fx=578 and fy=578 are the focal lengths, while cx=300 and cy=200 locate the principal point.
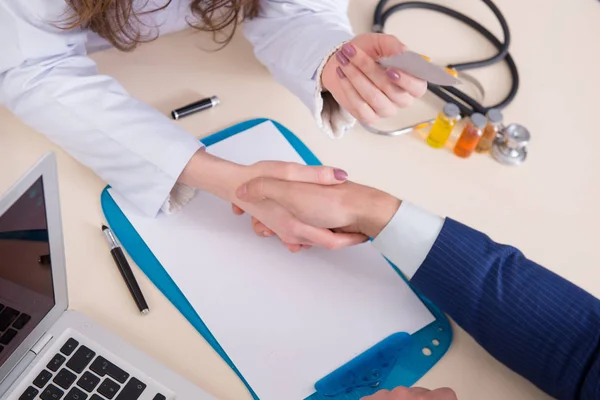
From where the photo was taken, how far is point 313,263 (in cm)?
76

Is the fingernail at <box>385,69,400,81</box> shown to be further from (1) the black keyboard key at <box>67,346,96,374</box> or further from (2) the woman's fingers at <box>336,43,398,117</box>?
(1) the black keyboard key at <box>67,346,96,374</box>

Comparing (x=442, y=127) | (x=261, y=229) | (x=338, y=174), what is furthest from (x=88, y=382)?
(x=442, y=127)

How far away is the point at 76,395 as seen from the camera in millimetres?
583

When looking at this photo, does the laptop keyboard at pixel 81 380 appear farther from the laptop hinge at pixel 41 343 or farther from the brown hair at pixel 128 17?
the brown hair at pixel 128 17

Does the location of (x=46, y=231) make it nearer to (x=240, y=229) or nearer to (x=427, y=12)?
(x=240, y=229)

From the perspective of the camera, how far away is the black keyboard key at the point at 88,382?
590mm

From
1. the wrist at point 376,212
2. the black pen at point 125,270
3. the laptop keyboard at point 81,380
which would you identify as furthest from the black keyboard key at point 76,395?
the wrist at point 376,212

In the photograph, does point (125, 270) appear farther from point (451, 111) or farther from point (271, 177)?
point (451, 111)

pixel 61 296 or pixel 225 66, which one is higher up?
pixel 225 66

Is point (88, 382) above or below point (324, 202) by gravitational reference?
below

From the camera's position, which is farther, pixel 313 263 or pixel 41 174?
pixel 313 263

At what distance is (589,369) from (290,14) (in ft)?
2.16

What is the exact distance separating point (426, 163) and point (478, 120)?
101mm

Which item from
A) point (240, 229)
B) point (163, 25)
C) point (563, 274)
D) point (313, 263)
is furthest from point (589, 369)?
point (163, 25)
